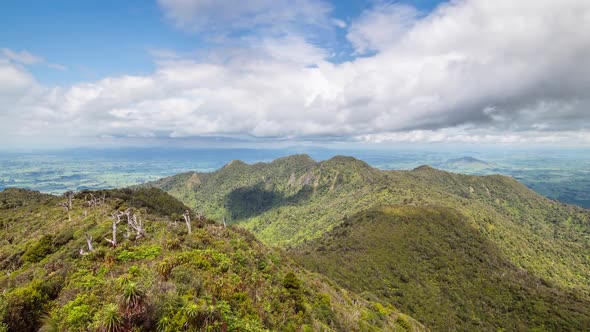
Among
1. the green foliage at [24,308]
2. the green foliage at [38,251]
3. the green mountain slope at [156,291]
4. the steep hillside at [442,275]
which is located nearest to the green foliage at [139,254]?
the green mountain slope at [156,291]

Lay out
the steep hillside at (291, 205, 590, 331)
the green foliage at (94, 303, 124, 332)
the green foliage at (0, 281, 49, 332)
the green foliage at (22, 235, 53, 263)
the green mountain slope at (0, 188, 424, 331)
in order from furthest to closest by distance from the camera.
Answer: the steep hillside at (291, 205, 590, 331), the green foliage at (22, 235, 53, 263), the green foliage at (0, 281, 49, 332), the green mountain slope at (0, 188, 424, 331), the green foliage at (94, 303, 124, 332)

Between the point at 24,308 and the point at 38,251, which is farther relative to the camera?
the point at 38,251

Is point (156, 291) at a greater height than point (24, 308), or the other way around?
point (156, 291)

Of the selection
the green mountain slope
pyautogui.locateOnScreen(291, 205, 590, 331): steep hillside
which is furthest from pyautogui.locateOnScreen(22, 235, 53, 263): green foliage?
pyautogui.locateOnScreen(291, 205, 590, 331): steep hillside

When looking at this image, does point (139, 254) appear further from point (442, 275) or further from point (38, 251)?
point (442, 275)

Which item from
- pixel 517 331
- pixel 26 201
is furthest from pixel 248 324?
pixel 26 201

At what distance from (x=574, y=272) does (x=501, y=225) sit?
34.1 m

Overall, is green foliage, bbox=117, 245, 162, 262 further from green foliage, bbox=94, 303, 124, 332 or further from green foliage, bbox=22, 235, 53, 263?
green foliage, bbox=22, 235, 53, 263

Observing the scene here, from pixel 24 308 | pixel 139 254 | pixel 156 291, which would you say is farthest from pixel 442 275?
pixel 24 308

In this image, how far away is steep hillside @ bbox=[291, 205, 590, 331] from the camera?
75.7 m

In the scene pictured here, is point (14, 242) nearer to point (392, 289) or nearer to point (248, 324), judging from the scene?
point (248, 324)

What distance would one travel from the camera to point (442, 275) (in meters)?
96.5

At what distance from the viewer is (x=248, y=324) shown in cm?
1501

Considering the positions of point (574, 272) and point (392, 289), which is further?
point (574, 272)
